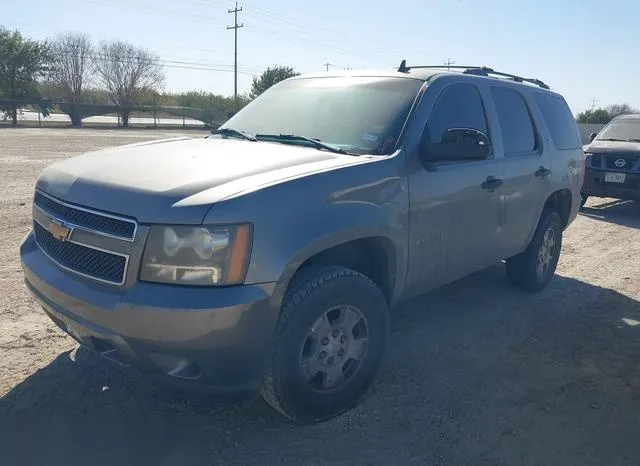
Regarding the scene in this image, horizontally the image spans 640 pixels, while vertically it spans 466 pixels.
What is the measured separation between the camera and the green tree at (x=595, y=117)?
49.2m

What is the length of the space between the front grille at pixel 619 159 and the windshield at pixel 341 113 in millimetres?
7539

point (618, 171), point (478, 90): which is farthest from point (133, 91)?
point (478, 90)

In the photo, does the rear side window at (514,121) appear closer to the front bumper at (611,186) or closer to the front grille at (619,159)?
the front bumper at (611,186)

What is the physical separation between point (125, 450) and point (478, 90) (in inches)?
138

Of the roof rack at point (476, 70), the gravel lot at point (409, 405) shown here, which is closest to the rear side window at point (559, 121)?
the roof rack at point (476, 70)

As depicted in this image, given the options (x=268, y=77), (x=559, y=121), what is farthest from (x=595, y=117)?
(x=559, y=121)

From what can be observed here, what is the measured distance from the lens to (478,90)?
4441 millimetres

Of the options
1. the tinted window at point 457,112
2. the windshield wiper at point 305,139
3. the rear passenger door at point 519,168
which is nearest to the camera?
the windshield wiper at point 305,139

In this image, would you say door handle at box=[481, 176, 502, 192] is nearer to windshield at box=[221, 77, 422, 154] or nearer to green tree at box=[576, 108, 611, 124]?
windshield at box=[221, 77, 422, 154]

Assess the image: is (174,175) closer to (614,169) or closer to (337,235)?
(337,235)

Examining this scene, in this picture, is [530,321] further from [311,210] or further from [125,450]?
[125,450]

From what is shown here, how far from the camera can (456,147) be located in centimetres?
359

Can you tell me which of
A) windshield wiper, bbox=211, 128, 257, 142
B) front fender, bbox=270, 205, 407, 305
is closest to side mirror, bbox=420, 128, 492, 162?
front fender, bbox=270, 205, 407, 305

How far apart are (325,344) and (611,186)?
8704 millimetres
